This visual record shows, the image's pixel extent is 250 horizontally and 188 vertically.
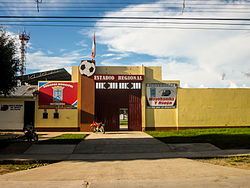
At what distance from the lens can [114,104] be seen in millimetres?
24906

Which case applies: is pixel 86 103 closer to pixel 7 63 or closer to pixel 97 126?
pixel 97 126

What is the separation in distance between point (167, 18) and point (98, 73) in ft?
45.5

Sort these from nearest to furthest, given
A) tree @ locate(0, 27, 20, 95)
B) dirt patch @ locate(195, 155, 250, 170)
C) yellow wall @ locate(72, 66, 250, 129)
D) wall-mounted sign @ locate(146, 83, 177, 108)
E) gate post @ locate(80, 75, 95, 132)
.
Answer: dirt patch @ locate(195, 155, 250, 170) → tree @ locate(0, 27, 20, 95) → gate post @ locate(80, 75, 95, 132) → yellow wall @ locate(72, 66, 250, 129) → wall-mounted sign @ locate(146, 83, 177, 108)

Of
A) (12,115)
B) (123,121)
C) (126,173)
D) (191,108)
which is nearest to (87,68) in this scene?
(12,115)

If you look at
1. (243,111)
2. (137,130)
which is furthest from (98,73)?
(243,111)

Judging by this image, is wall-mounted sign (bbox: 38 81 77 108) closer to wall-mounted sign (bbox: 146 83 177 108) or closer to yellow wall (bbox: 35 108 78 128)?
yellow wall (bbox: 35 108 78 128)

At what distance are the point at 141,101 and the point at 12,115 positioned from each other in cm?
1418

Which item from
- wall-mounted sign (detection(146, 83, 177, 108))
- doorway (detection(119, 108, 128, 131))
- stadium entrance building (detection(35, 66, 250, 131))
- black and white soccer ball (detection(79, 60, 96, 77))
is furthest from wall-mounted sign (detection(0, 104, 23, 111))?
wall-mounted sign (detection(146, 83, 177, 108))

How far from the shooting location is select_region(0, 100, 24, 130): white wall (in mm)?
24047

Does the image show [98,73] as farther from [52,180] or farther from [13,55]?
[52,180]

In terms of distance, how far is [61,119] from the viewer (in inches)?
946

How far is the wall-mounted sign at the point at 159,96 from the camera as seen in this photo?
2473 centimetres

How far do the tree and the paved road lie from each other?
4820mm

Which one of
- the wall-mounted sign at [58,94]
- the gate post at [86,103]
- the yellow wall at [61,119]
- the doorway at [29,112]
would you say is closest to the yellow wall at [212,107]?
the gate post at [86,103]
